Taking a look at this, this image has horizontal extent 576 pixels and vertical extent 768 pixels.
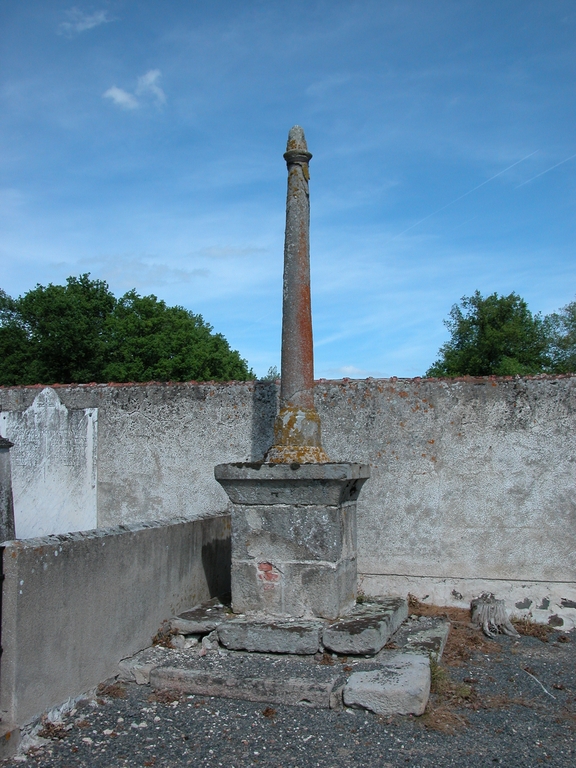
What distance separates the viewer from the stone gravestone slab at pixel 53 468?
856 cm

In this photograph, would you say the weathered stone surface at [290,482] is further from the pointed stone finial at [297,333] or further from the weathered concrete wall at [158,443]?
the weathered concrete wall at [158,443]

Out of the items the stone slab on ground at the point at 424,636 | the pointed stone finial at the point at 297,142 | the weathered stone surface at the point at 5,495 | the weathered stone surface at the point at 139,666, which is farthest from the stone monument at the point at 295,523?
the weathered stone surface at the point at 5,495

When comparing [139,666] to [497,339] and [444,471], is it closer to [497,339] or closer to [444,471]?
[444,471]

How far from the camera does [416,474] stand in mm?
7504

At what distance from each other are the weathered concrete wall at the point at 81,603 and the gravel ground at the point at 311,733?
26 cm

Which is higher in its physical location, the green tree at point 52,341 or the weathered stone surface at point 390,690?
the green tree at point 52,341

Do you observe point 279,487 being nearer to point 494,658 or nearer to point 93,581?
point 93,581

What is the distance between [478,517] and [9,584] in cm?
508

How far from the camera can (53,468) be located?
8.73m

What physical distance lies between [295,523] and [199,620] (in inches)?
44.3

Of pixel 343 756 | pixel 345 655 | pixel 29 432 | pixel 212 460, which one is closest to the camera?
pixel 343 756

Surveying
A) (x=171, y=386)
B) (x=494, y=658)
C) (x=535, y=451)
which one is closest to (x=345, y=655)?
(x=494, y=658)

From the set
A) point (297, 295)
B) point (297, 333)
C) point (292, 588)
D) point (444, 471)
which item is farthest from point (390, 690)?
point (444, 471)

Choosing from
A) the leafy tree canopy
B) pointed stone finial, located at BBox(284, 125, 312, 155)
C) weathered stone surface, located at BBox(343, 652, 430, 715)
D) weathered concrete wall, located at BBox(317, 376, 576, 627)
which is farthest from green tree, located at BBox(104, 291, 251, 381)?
weathered stone surface, located at BBox(343, 652, 430, 715)
